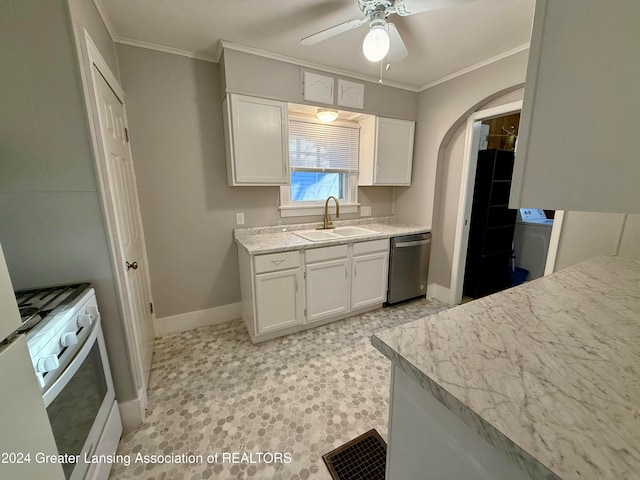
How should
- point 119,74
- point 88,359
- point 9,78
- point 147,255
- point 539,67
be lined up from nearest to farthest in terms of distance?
point 539,67, point 9,78, point 88,359, point 119,74, point 147,255

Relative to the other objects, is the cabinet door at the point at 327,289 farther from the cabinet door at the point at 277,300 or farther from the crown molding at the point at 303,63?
the crown molding at the point at 303,63

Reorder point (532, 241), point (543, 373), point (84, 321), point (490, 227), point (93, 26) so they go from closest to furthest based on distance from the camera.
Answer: point (543, 373) < point (84, 321) < point (93, 26) < point (490, 227) < point (532, 241)

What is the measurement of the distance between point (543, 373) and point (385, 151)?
8.69 feet

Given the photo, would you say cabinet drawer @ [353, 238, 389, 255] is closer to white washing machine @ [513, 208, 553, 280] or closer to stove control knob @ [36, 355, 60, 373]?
stove control knob @ [36, 355, 60, 373]

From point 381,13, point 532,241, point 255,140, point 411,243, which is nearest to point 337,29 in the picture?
point 381,13

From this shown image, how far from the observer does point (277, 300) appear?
Result: 7.45 ft

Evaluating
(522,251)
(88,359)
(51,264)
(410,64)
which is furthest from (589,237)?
(51,264)

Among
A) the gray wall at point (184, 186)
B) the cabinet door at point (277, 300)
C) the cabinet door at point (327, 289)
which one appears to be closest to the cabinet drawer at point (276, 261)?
the cabinet door at point (277, 300)

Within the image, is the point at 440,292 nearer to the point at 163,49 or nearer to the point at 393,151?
the point at 393,151

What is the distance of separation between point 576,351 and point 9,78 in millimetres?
2254

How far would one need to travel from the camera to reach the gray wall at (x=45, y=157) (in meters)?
1.07

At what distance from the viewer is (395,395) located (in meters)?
0.77

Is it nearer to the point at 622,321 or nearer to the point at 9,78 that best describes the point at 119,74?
the point at 9,78

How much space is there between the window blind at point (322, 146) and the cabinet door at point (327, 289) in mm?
1134
